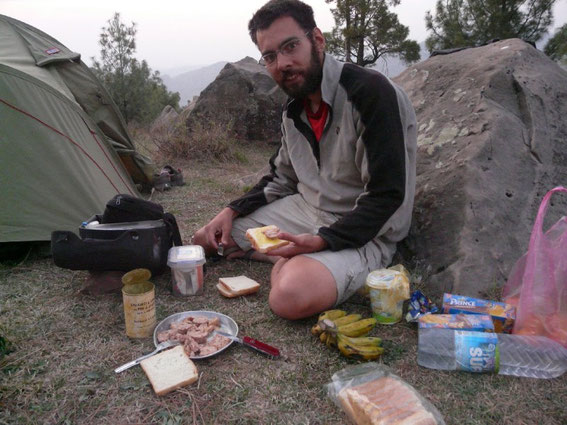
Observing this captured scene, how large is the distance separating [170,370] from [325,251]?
3.53ft

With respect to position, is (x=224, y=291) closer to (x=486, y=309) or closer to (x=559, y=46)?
(x=486, y=309)

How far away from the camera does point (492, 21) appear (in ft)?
31.7

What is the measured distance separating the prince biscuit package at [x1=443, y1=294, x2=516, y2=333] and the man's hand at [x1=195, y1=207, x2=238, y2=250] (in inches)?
63.3

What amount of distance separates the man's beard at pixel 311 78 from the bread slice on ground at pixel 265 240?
880 millimetres

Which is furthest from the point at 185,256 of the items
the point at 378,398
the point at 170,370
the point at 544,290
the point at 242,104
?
the point at 242,104

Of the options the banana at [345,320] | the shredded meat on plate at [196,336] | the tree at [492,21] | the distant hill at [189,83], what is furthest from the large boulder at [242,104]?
the banana at [345,320]

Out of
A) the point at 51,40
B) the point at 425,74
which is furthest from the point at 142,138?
the point at 425,74

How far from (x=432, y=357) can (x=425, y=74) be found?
2898 millimetres

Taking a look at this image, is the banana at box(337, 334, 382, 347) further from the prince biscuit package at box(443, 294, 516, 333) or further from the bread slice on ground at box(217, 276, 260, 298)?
the bread slice on ground at box(217, 276, 260, 298)

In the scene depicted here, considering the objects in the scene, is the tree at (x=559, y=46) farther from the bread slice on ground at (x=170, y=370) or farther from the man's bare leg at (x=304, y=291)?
the bread slice on ground at (x=170, y=370)

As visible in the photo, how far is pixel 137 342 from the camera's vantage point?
89.6 inches

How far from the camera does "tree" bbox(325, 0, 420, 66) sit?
1038cm

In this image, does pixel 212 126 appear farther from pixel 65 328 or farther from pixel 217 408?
pixel 217 408

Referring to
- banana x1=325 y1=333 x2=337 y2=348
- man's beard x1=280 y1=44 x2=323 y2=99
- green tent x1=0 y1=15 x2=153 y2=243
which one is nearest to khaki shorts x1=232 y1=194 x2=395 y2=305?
banana x1=325 y1=333 x2=337 y2=348
